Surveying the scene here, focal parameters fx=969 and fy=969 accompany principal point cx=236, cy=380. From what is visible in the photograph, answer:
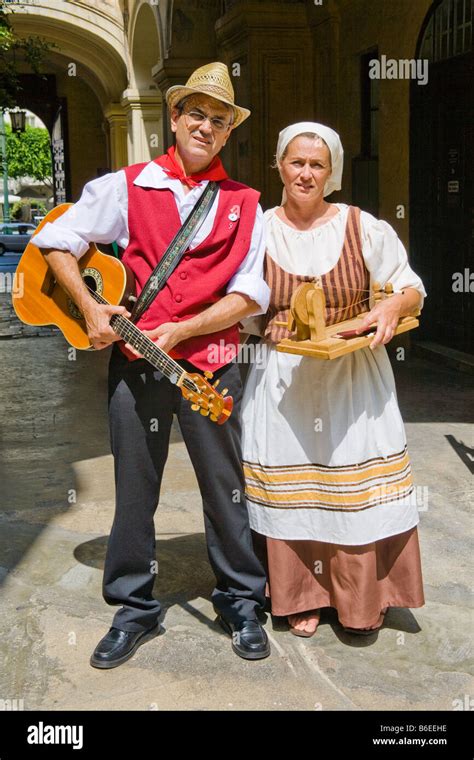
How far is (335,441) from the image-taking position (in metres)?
3.35

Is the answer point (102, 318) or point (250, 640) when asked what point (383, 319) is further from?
point (250, 640)

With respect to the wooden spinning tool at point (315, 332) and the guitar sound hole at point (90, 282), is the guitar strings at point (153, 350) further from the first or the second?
the wooden spinning tool at point (315, 332)

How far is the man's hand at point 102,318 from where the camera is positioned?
3092 millimetres

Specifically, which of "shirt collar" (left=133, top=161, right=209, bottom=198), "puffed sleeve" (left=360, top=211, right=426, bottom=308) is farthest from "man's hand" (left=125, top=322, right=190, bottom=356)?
"puffed sleeve" (left=360, top=211, right=426, bottom=308)

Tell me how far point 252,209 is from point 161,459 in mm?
906

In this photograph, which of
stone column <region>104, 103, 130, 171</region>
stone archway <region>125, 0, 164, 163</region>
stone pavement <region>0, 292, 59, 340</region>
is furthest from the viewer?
stone column <region>104, 103, 130, 171</region>

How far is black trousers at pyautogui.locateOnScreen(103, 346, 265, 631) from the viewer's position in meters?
3.26

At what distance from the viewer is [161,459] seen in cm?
334

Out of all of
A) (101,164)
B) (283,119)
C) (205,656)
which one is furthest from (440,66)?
(101,164)

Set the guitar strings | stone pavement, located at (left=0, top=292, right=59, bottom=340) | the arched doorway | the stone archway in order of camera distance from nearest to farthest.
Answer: the guitar strings < the arched doorway < stone pavement, located at (left=0, top=292, right=59, bottom=340) < the stone archway

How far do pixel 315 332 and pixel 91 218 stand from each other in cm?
82

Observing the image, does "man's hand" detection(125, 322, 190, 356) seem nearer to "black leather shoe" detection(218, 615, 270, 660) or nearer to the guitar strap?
the guitar strap

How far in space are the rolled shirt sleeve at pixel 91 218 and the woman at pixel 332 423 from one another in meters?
0.56

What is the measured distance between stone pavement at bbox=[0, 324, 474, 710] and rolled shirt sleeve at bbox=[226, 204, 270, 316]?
48.3 inches
